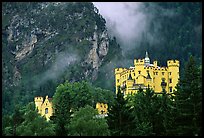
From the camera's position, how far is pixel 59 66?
194m

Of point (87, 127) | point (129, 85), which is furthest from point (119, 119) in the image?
point (129, 85)

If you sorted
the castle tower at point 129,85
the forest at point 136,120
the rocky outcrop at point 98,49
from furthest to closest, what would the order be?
the rocky outcrop at point 98,49
the castle tower at point 129,85
the forest at point 136,120

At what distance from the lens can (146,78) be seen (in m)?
101

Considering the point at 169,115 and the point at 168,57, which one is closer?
the point at 169,115

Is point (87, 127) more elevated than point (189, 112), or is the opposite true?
point (189, 112)

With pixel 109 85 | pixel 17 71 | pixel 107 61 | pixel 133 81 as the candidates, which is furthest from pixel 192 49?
pixel 133 81

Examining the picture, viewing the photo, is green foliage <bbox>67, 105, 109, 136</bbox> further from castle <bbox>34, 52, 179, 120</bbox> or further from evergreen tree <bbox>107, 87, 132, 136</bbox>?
castle <bbox>34, 52, 179, 120</bbox>

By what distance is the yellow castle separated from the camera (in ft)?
326

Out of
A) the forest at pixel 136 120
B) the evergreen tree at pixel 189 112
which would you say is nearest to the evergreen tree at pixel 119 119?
the forest at pixel 136 120

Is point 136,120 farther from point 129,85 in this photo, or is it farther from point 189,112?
point 129,85

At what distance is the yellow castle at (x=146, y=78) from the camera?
99.4 meters

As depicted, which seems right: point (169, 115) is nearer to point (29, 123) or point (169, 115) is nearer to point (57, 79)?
point (29, 123)

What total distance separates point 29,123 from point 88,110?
26.4 feet

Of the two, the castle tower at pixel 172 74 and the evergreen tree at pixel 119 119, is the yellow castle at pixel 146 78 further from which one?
the evergreen tree at pixel 119 119
